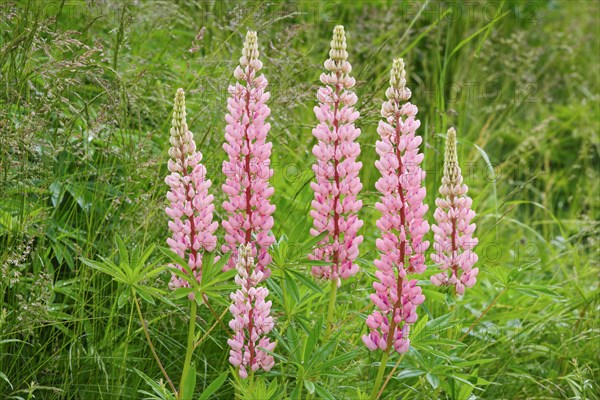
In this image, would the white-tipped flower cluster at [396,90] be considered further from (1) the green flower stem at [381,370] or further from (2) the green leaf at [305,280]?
(1) the green flower stem at [381,370]

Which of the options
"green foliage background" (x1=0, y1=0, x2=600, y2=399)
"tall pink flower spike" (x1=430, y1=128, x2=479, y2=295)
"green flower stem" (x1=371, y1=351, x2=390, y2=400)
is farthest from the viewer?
"green foliage background" (x1=0, y1=0, x2=600, y2=399)

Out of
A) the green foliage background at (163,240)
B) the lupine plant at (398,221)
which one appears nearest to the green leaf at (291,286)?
the green foliage background at (163,240)

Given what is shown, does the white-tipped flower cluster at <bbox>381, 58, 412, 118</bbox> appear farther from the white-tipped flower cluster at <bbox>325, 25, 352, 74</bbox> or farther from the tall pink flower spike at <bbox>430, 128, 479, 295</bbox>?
the tall pink flower spike at <bbox>430, 128, 479, 295</bbox>

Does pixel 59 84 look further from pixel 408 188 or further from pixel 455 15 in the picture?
pixel 455 15

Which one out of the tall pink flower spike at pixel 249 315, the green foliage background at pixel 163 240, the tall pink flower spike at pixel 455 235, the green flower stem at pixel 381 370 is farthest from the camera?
the green foliage background at pixel 163 240

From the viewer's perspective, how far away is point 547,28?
22.7 feet

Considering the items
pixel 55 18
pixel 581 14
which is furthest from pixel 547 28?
pixel 55 18

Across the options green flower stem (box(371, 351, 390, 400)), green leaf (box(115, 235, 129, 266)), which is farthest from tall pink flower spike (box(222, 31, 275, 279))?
green flower stem (box(371, 351, 390, 400))

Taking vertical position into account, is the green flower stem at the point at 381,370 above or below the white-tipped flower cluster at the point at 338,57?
below

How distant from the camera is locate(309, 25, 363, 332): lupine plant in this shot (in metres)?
2.26

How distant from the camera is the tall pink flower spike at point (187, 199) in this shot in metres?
2.20

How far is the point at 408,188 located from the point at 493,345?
1.56m

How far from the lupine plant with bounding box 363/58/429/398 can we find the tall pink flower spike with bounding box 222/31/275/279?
Answer: 304 mm

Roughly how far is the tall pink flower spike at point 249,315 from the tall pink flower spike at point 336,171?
0.22m
